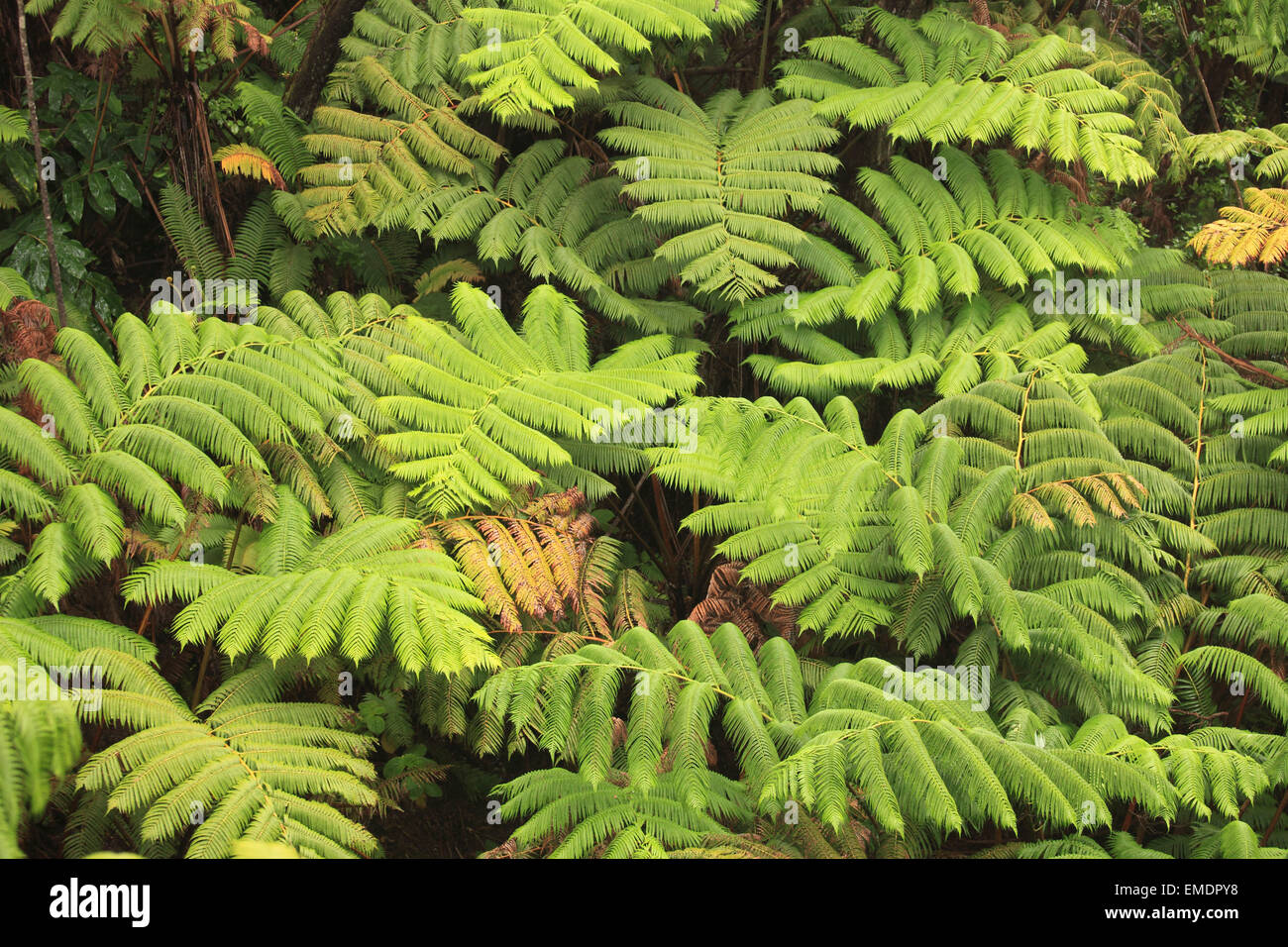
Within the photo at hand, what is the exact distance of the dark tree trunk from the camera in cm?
612

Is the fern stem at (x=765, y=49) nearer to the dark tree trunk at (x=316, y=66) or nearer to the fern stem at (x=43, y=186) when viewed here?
the dark tree trunk at (x=316, y=66)

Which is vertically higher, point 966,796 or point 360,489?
point 360,489

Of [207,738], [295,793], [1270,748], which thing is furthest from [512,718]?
[1270,748]

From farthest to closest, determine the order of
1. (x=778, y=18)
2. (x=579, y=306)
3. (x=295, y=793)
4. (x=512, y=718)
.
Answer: (x=778, y=18), (x=579, y=306), (x=512, y=718), (x=295, y=793)

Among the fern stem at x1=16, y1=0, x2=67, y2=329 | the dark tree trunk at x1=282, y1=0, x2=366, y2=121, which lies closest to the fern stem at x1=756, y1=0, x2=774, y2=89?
the dark tree trunk at x1=282, y1=0, x2=366, y2=121

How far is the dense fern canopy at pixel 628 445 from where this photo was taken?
3.38 meters

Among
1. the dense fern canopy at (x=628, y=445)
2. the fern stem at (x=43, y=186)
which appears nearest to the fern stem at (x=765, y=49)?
the dense fern canopy at (x=628, y=445)

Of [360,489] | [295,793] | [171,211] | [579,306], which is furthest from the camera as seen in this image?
[579,306]

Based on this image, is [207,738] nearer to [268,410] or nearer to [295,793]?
[295,793]

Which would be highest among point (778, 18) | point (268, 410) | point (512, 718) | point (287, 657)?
point (778, 18)

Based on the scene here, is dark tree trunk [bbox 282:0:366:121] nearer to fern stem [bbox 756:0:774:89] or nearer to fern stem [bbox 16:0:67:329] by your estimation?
fern stem [bbox 16:0:67:329]

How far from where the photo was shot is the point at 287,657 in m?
3.72

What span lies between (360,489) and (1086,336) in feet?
13.8

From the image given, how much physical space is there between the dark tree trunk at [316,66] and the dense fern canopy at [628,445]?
26mm
